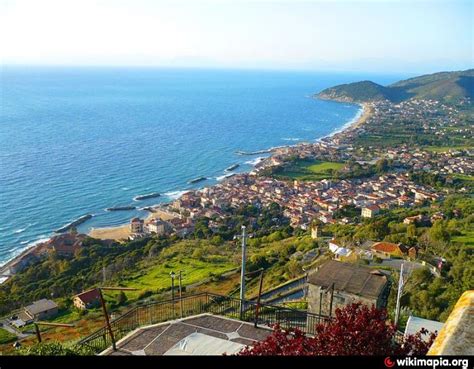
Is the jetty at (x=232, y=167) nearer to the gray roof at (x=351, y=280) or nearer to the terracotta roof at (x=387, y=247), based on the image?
the terracotta roof at (x=387, y=247)

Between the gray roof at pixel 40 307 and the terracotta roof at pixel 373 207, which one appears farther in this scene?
the terracotta roof at pixel 373 207

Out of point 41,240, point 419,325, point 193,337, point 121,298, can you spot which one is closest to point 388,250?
point 419,325

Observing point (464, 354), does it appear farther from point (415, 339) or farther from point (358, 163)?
point (358, 163)

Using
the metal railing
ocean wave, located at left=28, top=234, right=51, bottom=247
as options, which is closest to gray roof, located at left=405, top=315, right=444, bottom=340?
the metal railing

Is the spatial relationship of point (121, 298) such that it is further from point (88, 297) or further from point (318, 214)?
point (318, 214)

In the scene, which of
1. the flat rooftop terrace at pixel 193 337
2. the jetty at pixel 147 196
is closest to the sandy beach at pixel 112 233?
the jetty at pixel 147 196
